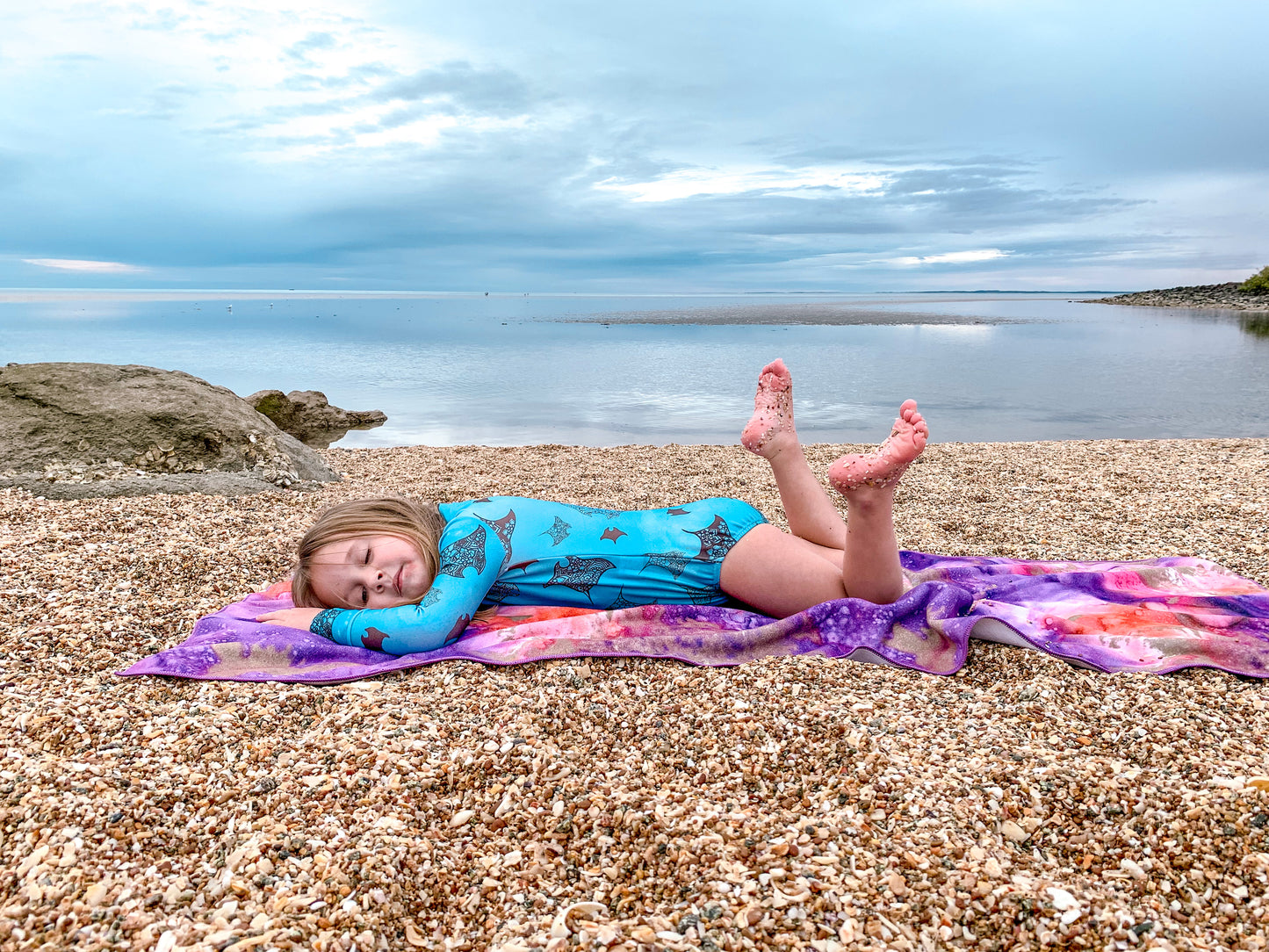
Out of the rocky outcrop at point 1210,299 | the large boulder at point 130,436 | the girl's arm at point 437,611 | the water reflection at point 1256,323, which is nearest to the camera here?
the girl's arm at point 437,611

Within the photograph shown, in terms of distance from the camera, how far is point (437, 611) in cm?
321

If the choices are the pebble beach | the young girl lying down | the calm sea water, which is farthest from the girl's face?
the calm sea water

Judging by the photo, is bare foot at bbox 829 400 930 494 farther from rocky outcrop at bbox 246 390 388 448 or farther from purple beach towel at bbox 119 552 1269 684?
rocky outcrop at bbox 246 390 388 448

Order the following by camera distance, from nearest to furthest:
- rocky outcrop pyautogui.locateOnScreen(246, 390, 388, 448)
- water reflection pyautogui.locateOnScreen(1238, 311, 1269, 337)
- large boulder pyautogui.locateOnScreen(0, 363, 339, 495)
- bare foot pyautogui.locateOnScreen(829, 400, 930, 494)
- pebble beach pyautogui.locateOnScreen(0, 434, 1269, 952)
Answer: pebble beach pyautogui.locateOnScreen(0, 434, 1269, 952) < bare foot pyautogui.locateOnScreen(829, 400, 930, 494) < large boulder pyautogui.locateOnScreen(0, 363, 339, 495) < rocky outcrop pyautogui.locateOnScreen(246, 390, 388, 448) < water reflection pyautogui.locateOnScreen(1238, 311, 1269, 337)

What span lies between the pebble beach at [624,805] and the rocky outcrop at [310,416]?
8.15 metres

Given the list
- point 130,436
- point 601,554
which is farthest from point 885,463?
point 130,436

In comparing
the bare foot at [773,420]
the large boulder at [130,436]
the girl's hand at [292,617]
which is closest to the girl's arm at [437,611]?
the girl's hand at [292,617]

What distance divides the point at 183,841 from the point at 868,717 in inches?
79.9

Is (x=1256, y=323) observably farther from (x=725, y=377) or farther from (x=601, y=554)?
(x=601, y=554)

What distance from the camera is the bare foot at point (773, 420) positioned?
3.91m

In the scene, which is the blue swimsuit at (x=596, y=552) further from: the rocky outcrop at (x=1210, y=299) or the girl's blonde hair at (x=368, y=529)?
the rocky outcrop at (x=1210, y=299)

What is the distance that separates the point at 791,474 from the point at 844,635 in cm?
92

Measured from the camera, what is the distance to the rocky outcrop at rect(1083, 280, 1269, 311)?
45156 mm

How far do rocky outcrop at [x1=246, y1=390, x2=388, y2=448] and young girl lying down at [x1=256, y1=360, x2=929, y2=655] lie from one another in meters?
8.02
